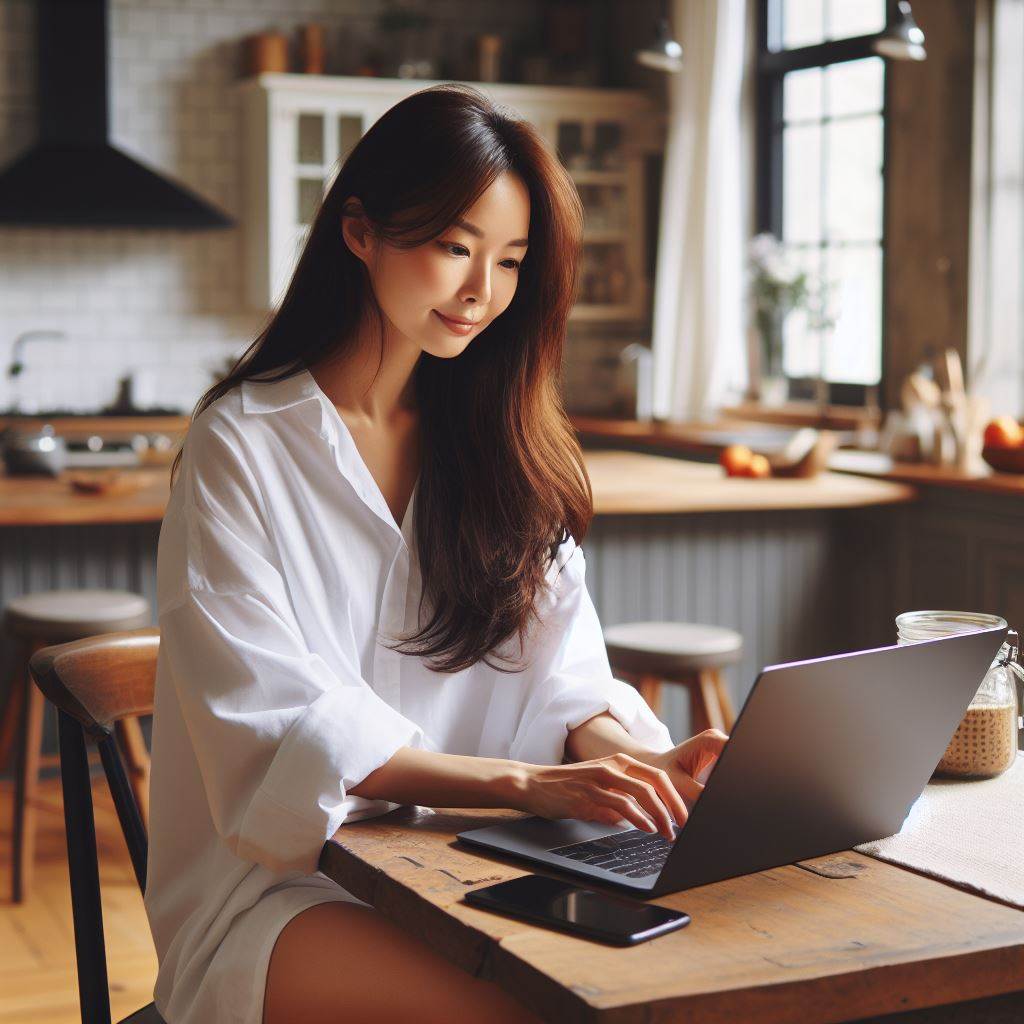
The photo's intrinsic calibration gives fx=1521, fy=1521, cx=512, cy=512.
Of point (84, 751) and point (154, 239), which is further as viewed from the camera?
point (154, 239)

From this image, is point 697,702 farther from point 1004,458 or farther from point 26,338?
point 26,338

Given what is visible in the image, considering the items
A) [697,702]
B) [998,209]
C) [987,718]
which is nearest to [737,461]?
[697,702]

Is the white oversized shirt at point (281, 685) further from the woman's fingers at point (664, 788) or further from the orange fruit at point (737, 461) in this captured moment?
the orange fruit at point (737, 461)

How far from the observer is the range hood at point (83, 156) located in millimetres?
6371

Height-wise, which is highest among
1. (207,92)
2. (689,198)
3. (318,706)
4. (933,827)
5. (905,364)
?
(207,92)

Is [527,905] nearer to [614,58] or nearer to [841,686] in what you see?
[841,686]

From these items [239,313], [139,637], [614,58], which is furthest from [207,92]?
[139,637]

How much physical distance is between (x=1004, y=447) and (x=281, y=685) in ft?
9.43

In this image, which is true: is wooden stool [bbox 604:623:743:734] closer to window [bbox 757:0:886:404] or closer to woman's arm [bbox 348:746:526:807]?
woman's arm [bbox 348:746:526:807]

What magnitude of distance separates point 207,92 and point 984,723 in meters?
5.98

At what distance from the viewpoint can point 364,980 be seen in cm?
128

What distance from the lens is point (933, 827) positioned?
4.52 ft

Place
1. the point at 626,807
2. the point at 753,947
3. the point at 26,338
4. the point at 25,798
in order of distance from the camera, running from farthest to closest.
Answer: the point at 26,338
the point at 25,798
the point at 626,807
the point at 753,947

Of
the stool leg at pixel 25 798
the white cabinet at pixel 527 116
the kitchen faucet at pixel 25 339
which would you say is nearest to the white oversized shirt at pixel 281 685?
the stool leg at pixel 25 798
